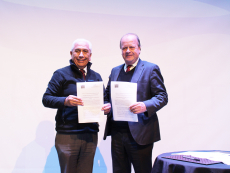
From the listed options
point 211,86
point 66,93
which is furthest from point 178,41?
point 66,93

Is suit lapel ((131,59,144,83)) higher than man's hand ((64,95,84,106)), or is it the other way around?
suit lapel ((131,59,144,83))

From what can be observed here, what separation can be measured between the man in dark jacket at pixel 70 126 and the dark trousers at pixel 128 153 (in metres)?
0.23

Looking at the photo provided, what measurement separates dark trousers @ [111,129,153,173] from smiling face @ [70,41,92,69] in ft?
2.48

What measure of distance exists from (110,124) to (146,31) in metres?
1.76

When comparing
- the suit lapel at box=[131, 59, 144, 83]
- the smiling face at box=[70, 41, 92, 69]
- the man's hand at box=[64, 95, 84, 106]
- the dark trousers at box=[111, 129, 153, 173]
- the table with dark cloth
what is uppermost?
the smiling face at box=[70, 41, 92, 69]

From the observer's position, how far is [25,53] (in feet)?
10.7

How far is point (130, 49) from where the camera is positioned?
2.33 m

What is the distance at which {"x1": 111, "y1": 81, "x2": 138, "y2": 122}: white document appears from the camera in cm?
200

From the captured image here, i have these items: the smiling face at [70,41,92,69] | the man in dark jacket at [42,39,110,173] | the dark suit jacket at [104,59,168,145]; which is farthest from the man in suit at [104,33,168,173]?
the smiling face at [70,41,92,69]

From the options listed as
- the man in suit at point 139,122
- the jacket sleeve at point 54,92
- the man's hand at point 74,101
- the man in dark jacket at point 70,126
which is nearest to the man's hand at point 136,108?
the man in suit at point 139,122

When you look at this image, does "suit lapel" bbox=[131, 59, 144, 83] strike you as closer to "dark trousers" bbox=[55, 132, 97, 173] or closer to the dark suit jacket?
the dark suit jacket

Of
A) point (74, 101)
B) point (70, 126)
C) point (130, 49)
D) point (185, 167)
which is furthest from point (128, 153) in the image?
point (130, 49)

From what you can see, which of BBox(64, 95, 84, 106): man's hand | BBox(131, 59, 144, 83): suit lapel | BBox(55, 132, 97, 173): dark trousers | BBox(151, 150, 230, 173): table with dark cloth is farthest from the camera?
BBox(131, 59, 144, 83): suit lapel

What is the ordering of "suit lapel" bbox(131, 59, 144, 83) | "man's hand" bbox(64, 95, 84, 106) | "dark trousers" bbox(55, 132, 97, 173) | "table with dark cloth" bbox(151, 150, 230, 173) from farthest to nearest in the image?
"suit lapel" bbox(131, 59, 144, 83) < "dark trousers" bbox(55, 132, 97, 173) < "man's hand" bbox(64, 95, 84, 106) < "table with dark cloth" bbox(151, 150, 230, 173)
